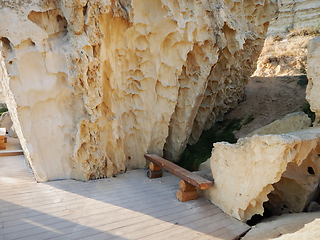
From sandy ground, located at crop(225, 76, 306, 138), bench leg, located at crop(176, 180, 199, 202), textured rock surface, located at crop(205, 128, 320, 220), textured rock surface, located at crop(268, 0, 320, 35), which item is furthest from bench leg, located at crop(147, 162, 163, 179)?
textured rock surface, located at crop(268, 0, 320, 35)

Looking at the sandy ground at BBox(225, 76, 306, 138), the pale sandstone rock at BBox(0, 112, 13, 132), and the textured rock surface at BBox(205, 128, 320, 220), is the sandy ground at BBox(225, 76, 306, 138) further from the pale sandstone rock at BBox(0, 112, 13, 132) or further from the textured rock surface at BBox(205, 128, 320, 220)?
the pale sandstone rock at BBox(0, 112, 13, 132)

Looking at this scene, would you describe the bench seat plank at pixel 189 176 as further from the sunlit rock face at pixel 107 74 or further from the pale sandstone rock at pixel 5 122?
the pale sandstone rock at pixel 5 122

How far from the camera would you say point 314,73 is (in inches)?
157

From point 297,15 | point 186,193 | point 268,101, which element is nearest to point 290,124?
point 268,101

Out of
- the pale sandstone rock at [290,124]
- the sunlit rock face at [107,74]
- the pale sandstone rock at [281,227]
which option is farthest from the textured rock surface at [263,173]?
the sunlit rock face at [107,74]

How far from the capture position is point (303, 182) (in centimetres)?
393

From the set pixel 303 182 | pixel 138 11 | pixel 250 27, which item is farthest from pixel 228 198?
pixel 250 27

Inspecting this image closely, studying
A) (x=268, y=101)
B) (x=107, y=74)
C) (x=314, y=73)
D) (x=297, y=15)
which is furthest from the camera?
(x=297, y=15)

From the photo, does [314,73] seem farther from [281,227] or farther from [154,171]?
[154,171]

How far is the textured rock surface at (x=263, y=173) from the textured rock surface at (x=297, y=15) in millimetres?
15448

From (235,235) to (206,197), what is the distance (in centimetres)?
100

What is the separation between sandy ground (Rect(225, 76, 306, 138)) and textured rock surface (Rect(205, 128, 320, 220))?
2.33 meters

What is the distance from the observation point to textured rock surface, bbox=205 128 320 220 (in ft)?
9.53

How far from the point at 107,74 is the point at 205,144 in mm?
3525
